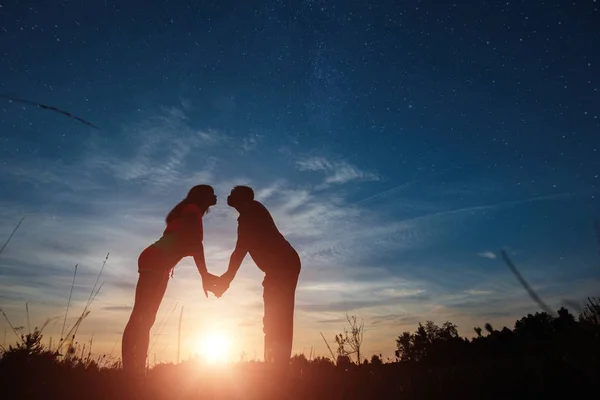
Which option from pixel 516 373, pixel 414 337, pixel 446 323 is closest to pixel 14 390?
pixel 516 373

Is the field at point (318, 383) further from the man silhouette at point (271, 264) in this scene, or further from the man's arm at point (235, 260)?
the man's arm at point (235, 260)

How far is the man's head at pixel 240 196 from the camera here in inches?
262

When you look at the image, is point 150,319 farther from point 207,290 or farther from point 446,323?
point 446,323

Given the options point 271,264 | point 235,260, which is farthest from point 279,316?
point 235,260

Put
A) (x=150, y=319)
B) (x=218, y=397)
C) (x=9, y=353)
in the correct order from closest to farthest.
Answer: (x=218, y=397) → (x=9, y=353) → (x=150, y=319)

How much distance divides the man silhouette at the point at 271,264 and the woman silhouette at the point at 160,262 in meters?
0.69

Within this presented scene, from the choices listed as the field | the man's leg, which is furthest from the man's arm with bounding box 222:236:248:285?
the field

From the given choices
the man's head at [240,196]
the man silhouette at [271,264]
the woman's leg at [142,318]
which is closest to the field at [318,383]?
the woman's leg at [142,318]

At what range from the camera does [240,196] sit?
668cm

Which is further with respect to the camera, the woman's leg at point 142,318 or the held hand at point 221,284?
the held hand at point 221,284

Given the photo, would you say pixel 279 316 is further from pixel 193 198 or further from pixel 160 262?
pixel 193 198

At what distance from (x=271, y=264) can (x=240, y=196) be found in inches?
55.4

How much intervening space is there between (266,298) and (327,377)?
2.08 metres

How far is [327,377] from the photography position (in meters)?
4.22
